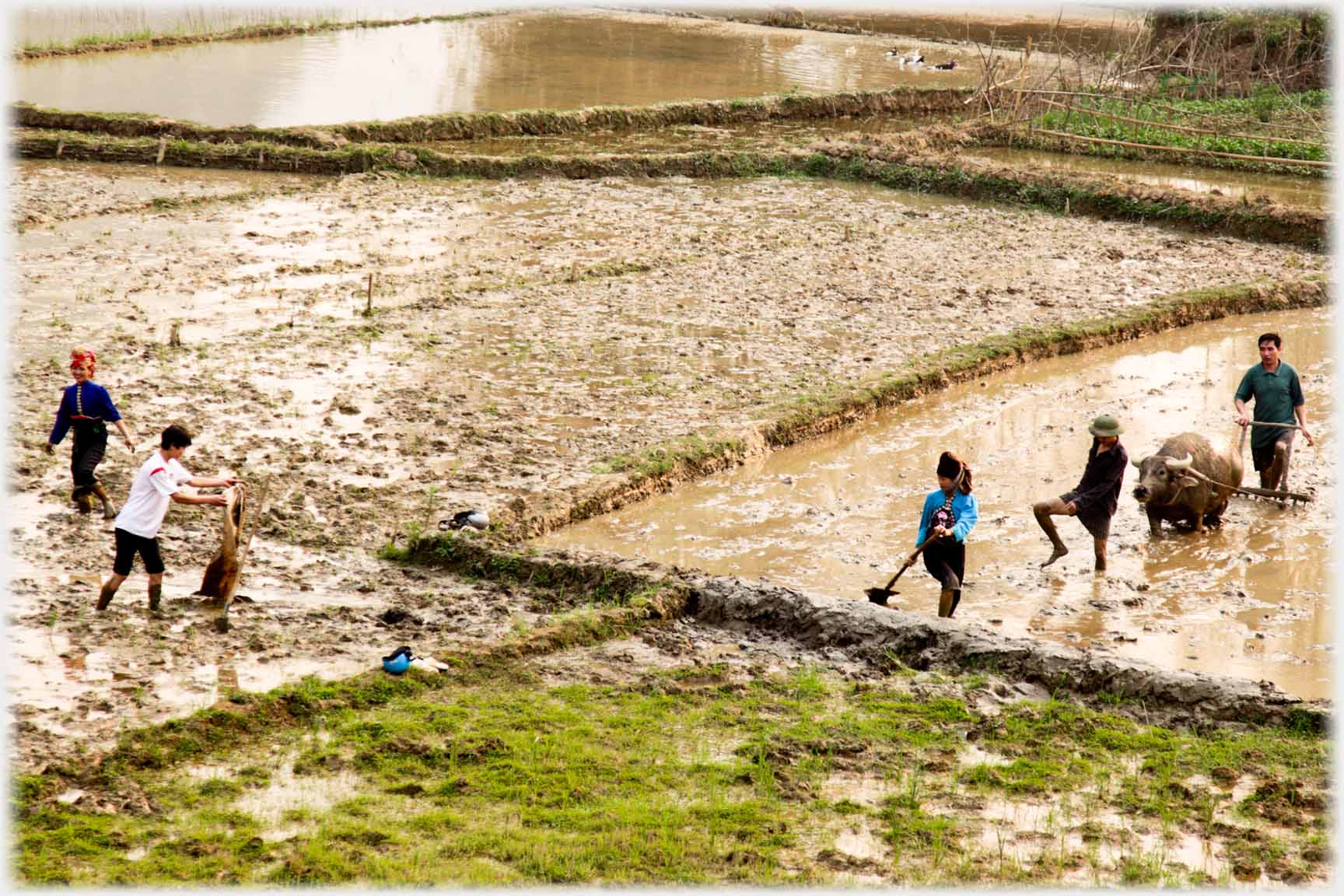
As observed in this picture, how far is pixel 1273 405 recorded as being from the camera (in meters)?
9.38

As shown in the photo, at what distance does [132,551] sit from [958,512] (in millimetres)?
4542

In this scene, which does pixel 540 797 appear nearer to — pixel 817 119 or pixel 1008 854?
pixel 1008 854

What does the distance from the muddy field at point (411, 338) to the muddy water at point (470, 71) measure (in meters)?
4.48

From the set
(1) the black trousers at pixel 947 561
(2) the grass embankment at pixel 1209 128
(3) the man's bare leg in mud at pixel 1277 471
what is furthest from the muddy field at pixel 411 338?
(2) the grass embankment at pixel 1209 128

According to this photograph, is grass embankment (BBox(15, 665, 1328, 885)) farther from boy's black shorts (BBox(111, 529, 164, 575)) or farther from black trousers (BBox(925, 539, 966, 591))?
boy's black shorts (BBox(111, 529, 164, 575))

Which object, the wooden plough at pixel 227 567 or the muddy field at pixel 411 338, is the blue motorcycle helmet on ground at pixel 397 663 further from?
the wooden plough at pixel 227 567

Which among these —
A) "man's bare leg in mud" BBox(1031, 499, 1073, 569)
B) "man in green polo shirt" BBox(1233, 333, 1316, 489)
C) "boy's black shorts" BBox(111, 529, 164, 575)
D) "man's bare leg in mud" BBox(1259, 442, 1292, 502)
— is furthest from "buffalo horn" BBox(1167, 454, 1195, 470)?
"boy's black shorts" BBox(111, 529, 164, 575)

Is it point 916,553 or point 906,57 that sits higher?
point 906,57

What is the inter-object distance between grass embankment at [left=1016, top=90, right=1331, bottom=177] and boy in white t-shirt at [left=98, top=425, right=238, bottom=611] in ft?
62.0

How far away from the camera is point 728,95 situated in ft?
86.8

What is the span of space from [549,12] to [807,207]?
21.7 meters

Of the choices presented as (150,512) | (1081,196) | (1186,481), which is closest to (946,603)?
(1186,481)

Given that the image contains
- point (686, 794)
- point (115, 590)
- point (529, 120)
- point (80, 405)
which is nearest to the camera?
point (686, 794)

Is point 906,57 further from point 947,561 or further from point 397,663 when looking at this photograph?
point 397,663
